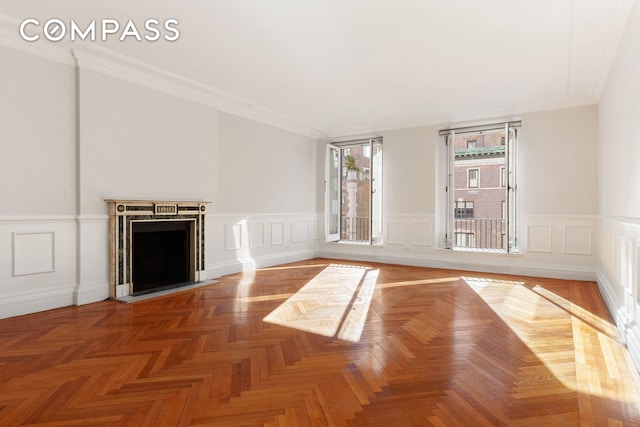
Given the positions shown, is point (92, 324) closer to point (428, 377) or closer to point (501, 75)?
point (428, 377)

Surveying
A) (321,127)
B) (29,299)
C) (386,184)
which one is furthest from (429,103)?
(29,299)

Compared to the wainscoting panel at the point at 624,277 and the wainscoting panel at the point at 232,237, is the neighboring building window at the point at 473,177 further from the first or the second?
the wainscoting panel at the point at 232,237

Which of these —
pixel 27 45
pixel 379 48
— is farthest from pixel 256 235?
pixel 27 45

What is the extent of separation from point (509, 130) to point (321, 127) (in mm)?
3268

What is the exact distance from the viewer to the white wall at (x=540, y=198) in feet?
16.8

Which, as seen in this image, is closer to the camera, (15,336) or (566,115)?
(15,336)

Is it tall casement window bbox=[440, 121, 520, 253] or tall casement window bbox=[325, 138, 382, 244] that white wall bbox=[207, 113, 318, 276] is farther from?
tall casement window bbox=[440, 121, 520, 253]

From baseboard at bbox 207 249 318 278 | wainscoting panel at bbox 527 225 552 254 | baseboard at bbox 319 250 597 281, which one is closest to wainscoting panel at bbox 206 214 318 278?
baseboard at bbox 207 249 318 278

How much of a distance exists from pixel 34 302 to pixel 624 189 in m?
5.31

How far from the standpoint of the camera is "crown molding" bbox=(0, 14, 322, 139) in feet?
11.1

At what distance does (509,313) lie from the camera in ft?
11.2

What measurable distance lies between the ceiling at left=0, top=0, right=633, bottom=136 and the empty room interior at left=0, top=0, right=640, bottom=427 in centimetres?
3

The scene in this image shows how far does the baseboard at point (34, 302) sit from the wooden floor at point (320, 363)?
15 cm

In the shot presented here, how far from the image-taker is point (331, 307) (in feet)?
11.9
